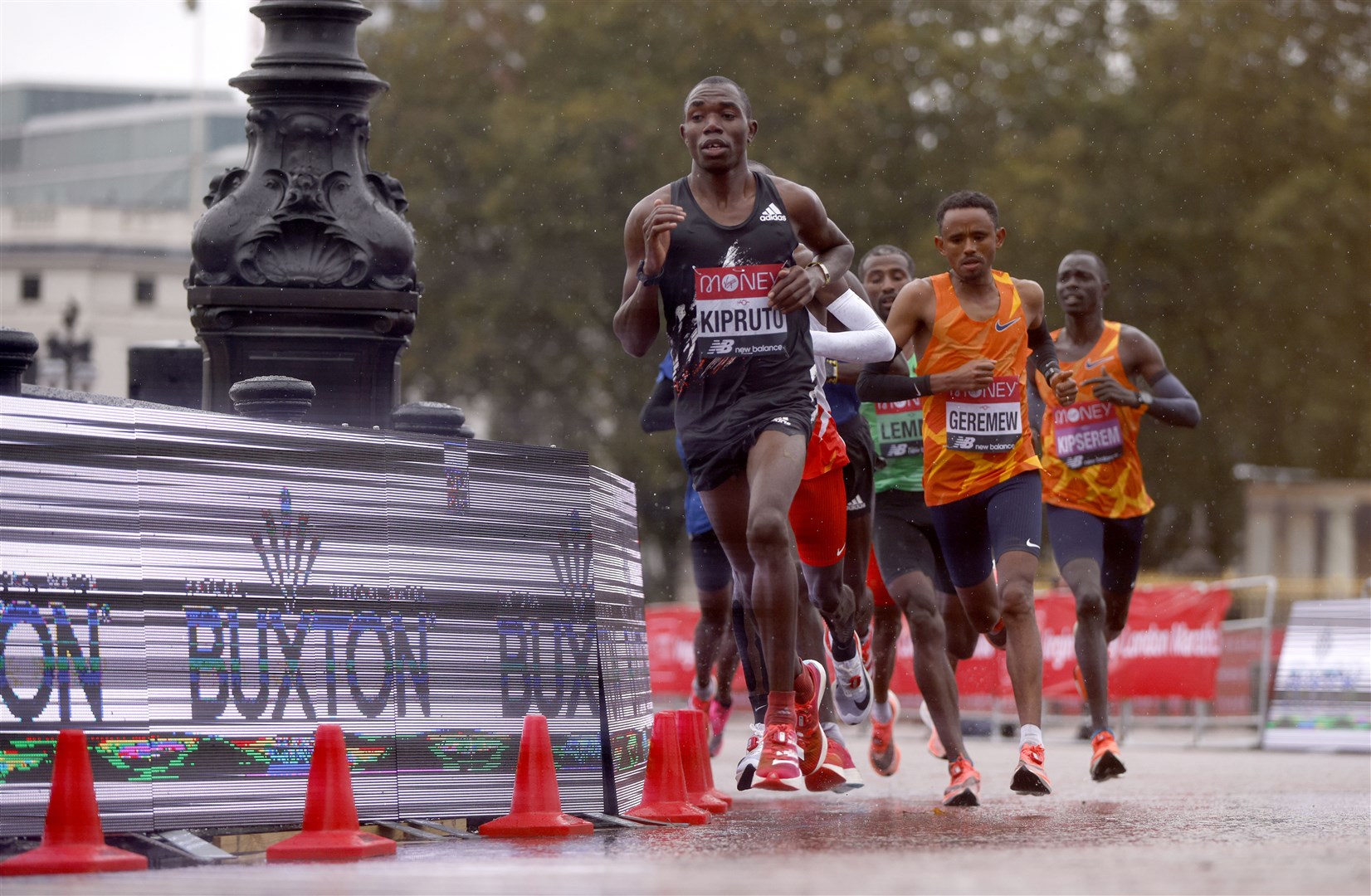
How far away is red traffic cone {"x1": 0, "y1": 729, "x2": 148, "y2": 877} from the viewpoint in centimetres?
661

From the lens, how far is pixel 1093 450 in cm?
1212

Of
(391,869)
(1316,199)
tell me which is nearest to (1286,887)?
(391,869)

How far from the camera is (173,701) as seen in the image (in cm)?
727

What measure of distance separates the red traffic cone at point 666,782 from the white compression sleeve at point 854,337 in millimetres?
1503

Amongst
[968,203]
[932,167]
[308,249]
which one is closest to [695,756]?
[968,203]

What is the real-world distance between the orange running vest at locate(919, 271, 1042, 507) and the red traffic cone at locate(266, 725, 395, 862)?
3551mm

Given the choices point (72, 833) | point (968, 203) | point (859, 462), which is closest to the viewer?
point (72, 833)

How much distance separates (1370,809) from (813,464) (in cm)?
248

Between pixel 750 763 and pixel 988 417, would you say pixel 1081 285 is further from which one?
pixel 750 763

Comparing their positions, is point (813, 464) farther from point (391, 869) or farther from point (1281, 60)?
point (1281, 60)

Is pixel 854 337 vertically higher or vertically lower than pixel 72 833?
higher

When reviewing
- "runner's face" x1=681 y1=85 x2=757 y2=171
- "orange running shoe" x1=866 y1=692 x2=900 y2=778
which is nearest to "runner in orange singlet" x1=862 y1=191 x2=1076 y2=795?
"runner's face" x1=681 y1=85 x2=757 y2=171

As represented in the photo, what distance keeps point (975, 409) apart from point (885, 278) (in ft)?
6.94

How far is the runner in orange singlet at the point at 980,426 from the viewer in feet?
32.2
